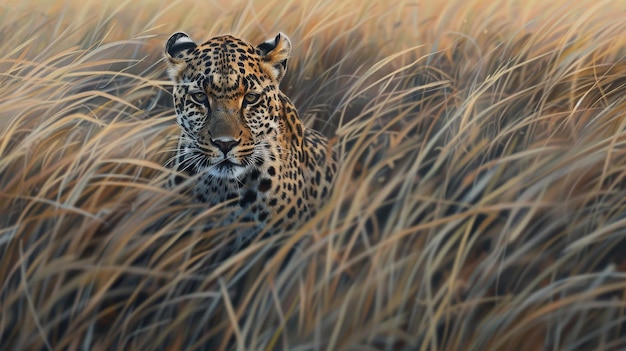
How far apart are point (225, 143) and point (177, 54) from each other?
21.9 inches

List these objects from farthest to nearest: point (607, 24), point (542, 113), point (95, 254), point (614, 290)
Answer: point (607, 24) → point (542, 113) → point (95, 254) → point (614, 290)

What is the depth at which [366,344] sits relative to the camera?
13.5 ft

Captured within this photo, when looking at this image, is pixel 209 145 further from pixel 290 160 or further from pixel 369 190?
pixel 369 190

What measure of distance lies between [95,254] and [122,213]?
0.23 meters

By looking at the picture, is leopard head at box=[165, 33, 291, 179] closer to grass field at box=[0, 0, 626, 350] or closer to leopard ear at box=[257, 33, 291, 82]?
leopard ear at box=[257, 33, 291, 82]

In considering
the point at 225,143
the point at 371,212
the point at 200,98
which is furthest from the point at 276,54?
the point at 371,212

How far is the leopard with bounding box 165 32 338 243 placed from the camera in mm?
4473

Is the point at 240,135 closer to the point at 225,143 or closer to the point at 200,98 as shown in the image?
the point at 225,143

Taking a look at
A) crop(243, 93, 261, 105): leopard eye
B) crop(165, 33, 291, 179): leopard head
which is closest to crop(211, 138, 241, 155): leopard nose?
crop(165, 33, 291, 179): leopard head

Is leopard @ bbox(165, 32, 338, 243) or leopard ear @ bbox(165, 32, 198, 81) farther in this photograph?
leopard ear @ bbox(165, 32, 198, 81)

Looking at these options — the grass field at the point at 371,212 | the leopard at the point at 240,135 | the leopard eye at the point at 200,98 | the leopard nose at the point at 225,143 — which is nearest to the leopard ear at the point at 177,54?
the leopard at the point at 240,135

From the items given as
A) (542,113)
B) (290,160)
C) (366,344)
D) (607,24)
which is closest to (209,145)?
(290,160)

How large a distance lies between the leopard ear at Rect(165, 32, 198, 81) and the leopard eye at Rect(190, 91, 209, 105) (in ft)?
0.50

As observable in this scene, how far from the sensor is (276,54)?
182 inches
